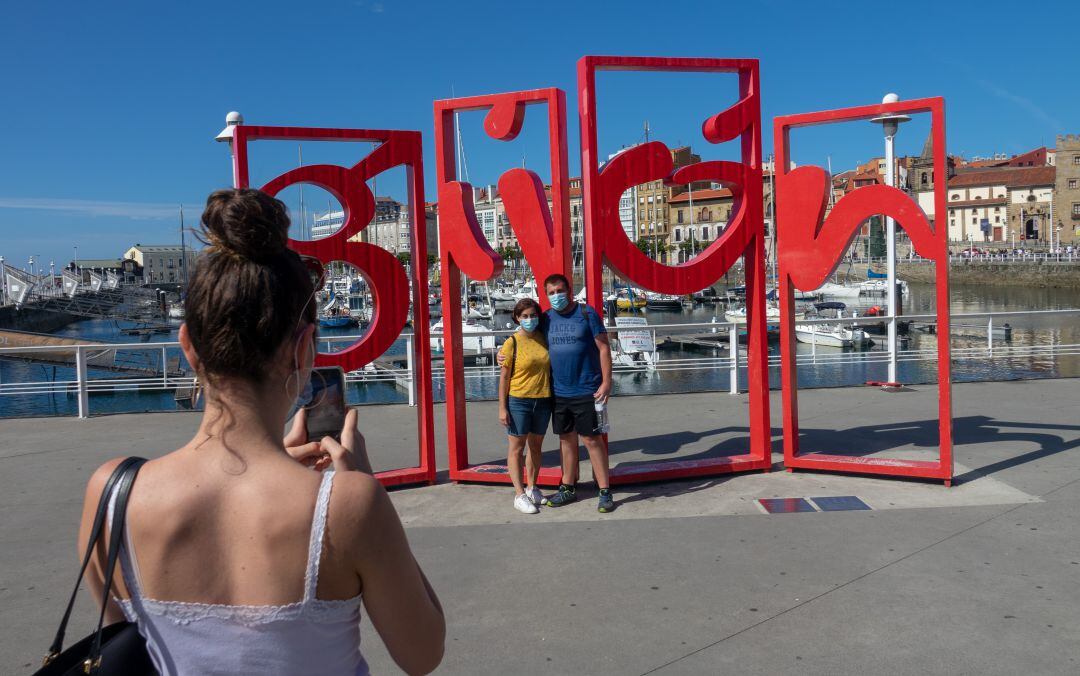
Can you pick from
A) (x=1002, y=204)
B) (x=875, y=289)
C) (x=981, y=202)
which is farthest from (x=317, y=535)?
(x=981, y=202)

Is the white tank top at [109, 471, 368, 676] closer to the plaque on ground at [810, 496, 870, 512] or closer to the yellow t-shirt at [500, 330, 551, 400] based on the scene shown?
the yellow t-shirt at [500, 330, 551, 400]

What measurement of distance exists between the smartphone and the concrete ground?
6.38ft

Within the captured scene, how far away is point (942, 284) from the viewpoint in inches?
265

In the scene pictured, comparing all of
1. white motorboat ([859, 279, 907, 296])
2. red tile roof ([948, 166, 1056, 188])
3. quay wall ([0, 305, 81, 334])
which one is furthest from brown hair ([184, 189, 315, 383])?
red tile roof ([948, 166, 1056, 188])

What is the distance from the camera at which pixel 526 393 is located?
259 inches

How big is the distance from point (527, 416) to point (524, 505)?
0.69m

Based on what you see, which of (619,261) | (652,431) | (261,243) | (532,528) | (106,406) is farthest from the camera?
(106,406)

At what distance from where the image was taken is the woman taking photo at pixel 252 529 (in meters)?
1.36

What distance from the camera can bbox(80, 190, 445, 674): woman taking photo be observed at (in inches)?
53.6

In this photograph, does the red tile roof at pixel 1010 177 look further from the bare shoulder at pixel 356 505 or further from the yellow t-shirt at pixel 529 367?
the bare shoulder at pixel 356 505

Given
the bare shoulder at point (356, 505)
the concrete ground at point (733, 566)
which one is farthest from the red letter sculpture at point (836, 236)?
the bare shoulder at point (356, 505)

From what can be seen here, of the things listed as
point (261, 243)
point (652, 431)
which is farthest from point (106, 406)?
point (261, 243)

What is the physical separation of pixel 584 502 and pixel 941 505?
2.63m

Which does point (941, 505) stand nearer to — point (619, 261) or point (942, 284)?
point (942, 284)
